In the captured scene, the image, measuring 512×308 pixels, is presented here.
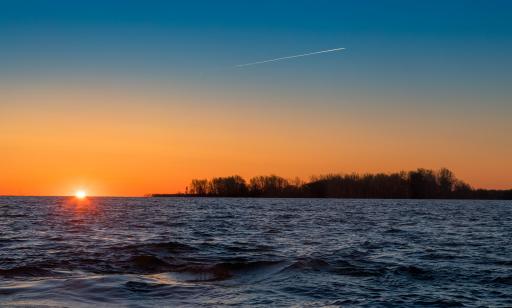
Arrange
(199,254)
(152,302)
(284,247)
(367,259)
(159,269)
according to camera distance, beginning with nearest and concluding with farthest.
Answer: (152,302) < (159,269) < (367,259) < (199,254) < (284,247)

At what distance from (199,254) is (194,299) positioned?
1135 centimetres

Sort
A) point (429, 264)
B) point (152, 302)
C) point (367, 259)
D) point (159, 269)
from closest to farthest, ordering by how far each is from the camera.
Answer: point (152, 302)
point (159, 269)
point (429, 264)
point (367, 259)

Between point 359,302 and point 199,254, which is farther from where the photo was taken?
point 199,254

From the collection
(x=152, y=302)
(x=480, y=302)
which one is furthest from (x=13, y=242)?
(x=480, y=302)

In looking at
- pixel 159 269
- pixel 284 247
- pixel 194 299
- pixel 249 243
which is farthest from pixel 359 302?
pixel 249 243

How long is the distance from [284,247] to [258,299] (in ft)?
45.6

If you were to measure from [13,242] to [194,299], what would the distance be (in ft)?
61.9

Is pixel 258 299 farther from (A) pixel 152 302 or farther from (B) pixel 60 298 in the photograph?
(B) pixel 60 298

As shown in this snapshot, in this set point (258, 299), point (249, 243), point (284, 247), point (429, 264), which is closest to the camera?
point (258, 299)

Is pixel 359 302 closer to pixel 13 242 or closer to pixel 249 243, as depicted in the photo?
pixel 249 243

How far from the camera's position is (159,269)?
815 inches

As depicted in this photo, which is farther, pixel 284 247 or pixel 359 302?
pixel 284 247

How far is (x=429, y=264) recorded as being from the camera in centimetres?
2212

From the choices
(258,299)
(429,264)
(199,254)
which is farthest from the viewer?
(199,254)
